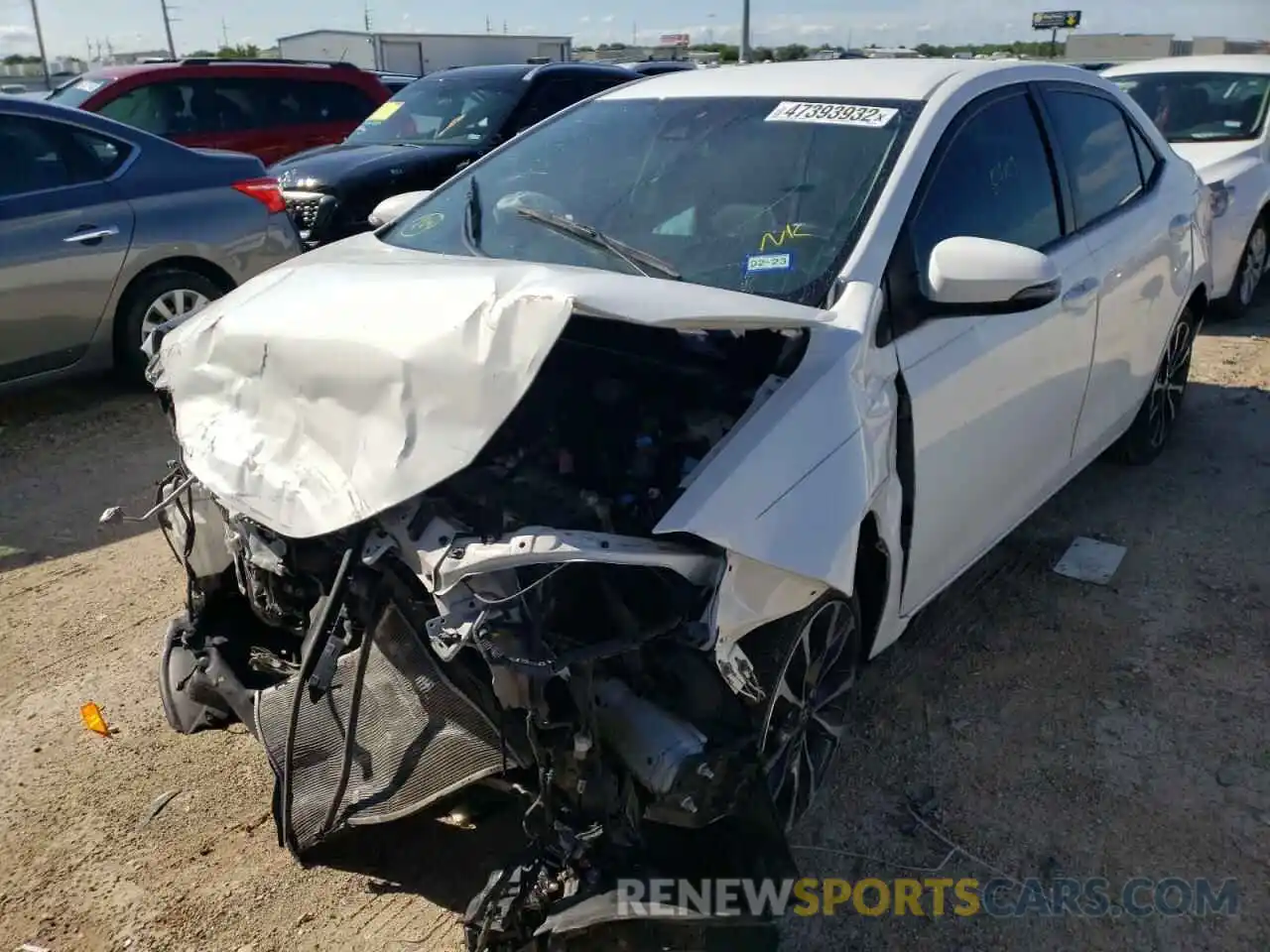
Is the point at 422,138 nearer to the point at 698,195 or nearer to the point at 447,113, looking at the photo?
the point at 447,113

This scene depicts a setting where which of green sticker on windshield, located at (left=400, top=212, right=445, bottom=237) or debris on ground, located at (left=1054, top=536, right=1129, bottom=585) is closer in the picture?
green sticker on windshield, located at (left=400, top=212, right=445, bottom=237)

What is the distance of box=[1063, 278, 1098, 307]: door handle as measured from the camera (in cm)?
351

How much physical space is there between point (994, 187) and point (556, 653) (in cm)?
215

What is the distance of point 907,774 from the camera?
119 inches

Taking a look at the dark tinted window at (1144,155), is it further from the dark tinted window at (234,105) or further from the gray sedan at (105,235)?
the dark tinted window at (234,105)

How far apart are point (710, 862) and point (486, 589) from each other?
2.58 feet

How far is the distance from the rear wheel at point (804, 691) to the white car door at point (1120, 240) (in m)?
1.65

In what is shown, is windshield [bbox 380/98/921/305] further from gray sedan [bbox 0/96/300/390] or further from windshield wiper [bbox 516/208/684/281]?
gray sedan [bbox 0/96/300/390]

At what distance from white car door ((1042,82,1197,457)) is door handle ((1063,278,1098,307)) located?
86 millimetres

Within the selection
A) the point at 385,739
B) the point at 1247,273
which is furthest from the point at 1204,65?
the point at 385,739

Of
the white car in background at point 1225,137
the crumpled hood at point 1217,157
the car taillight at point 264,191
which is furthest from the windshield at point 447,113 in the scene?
the crumpled hood at point 1217,157

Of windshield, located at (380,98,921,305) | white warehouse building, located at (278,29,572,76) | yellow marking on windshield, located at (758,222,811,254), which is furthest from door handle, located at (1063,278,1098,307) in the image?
white warehouse building, located at (278,29,572,76)

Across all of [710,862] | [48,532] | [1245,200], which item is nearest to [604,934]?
[710,862]

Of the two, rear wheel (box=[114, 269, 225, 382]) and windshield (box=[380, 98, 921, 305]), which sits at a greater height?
windshield (box=[380, 98, 921, 305])
